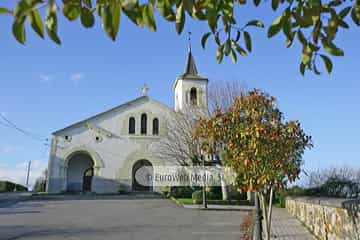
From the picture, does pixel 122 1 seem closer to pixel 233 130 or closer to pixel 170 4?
pixel 170 4

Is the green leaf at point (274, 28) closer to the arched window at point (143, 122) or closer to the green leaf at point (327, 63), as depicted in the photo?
the green leaf at point (327, 63)

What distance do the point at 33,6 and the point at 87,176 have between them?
111ft

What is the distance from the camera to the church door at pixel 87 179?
108 ft

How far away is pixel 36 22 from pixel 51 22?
0.06 m

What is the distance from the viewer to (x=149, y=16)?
1610 millimetres

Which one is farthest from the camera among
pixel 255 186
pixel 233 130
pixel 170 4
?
pixel 233 130

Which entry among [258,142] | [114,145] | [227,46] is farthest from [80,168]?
[227,46]

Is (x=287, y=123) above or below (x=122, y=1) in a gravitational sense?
above

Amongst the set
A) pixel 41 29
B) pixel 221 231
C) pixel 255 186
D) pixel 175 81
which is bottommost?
pixel 221 231

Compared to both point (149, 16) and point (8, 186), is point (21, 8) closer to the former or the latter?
point (149, 16)

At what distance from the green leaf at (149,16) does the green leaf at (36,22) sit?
49 cm

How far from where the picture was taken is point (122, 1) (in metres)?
1.43

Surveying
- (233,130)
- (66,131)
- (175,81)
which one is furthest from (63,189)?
(233,130)

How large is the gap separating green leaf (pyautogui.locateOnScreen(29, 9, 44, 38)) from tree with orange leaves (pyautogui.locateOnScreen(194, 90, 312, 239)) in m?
4.69
